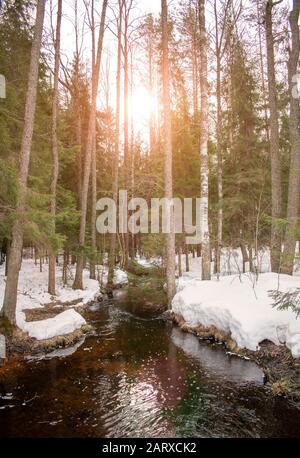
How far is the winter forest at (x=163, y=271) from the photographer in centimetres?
583

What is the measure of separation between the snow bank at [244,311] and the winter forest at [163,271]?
5 cm

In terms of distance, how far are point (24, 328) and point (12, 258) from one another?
6.68ft

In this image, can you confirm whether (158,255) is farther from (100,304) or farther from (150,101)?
(150,101)

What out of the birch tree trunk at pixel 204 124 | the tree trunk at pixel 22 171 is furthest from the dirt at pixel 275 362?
the tree trunk at pixel 22 171

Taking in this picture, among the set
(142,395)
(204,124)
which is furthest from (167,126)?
(142,395)

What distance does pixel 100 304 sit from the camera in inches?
583

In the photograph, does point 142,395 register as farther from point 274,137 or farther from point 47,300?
point 274,137

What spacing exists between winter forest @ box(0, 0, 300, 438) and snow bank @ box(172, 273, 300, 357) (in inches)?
1.9

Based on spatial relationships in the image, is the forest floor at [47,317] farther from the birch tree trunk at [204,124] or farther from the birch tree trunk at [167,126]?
the birch tree trunk at [204,124]

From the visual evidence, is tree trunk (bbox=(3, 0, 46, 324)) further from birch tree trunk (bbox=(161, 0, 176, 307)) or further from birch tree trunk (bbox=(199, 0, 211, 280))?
birch tree trunk (bbox=(199, 0, 211, 280))

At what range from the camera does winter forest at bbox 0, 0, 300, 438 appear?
5828 millimetres

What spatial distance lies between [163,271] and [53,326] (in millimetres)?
7007

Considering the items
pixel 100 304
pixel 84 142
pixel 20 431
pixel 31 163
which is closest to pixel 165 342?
pixel 20 431

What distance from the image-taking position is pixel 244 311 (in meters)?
8.57
